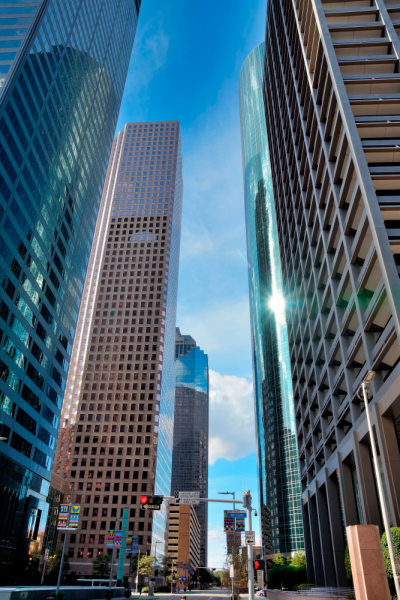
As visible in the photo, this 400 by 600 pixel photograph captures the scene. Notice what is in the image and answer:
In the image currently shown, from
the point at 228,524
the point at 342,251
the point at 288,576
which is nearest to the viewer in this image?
the point at 228,524

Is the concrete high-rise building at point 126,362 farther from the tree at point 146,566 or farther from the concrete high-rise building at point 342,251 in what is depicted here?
the concrete high-rise building at point 342,251

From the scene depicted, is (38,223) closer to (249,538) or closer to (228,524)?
(228,524)

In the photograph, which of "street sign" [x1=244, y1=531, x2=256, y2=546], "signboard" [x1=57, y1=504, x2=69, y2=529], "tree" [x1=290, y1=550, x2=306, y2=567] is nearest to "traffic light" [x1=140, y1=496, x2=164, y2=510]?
"street sign" [x1=244, y1=531, x2=256, y2=546]

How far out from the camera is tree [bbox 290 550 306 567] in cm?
10925

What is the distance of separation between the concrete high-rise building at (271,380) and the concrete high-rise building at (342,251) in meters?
61.7

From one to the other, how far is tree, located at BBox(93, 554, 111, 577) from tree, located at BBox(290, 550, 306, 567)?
44502 mm

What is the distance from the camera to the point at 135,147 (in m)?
196

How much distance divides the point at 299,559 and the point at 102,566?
156 feet

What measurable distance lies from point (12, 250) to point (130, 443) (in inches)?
3263

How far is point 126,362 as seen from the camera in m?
147

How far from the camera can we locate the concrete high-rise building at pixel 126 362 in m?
126

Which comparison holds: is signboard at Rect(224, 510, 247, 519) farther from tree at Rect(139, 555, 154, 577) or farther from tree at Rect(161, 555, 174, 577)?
tree at Rect(161, 555, 174, 577)

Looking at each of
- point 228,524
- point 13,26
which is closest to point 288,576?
point 228,524

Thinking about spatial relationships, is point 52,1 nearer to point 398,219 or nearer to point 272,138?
point 272,138
